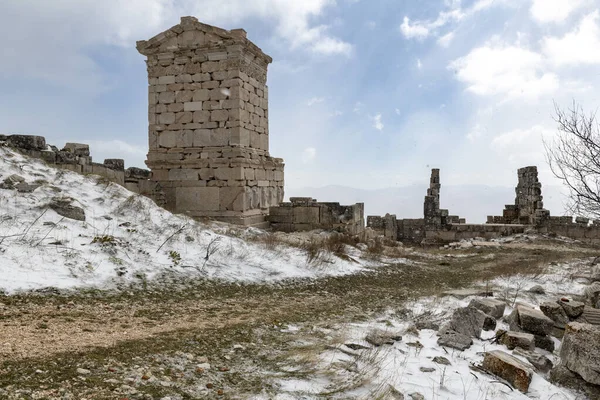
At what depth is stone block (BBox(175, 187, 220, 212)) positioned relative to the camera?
13734 mm

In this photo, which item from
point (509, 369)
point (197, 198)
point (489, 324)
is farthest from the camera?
point (197, 198)

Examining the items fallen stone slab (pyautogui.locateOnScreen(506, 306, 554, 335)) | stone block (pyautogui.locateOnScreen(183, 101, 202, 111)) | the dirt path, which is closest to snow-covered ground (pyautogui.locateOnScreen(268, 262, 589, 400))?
fallen stone slab (pyautogui.locateOnScreen(506, 306, 554, 335))

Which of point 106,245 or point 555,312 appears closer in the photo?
point 555,312

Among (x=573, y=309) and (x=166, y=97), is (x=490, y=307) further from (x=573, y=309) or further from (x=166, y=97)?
(x=166, y=97)

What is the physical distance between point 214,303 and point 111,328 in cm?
165

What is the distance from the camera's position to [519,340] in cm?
469

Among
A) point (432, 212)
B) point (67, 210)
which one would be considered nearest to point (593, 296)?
point (67, 210)

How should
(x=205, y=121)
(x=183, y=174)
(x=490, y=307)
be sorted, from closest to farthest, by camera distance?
(x=490, y=307) < (x=205, y=121) < (x=183, y=174)

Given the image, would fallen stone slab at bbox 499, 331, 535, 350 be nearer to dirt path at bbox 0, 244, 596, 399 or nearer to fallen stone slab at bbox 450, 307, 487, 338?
fallen stone slab at bbox 450, 307, 487, 338

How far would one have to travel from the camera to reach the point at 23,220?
7211 mm

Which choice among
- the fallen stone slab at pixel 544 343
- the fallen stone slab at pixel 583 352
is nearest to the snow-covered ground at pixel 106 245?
the fallen stone slab at pixel 544 343

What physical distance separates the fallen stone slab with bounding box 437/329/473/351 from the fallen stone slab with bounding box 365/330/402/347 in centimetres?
49

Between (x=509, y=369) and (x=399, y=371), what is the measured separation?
1009mm

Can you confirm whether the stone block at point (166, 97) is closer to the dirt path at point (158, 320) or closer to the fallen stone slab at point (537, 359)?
the dirt path at point (158, 320)
